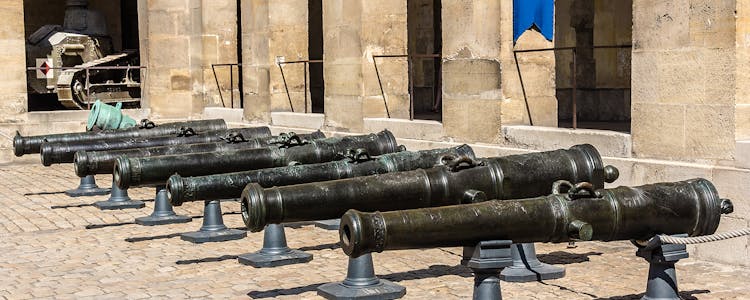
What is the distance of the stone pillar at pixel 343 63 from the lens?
608 inches

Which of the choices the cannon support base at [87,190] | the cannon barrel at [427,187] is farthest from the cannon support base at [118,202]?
the cannon barrel at [427,187]

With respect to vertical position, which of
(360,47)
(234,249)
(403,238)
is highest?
(360,47)

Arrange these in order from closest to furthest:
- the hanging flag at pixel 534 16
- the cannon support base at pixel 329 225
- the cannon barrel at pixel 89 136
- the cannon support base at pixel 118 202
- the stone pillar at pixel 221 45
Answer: the cannon support base at pixel 329 225, the hanging flag at pixel 534 16, the cannon support base at pixel 118 202, the cannon barrel at pixel 89 136, the stone pillar at pixel 221 45

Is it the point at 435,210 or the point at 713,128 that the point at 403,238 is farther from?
the point at 713,128

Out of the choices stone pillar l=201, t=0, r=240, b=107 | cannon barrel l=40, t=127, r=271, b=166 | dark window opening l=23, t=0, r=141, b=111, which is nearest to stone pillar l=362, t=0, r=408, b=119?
cannon barrel l=40, t=127, r=271, b=166

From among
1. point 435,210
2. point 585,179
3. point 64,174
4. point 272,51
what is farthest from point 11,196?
point 435,210

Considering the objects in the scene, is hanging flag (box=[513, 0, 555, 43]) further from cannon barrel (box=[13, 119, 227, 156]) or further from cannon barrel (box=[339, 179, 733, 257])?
cannon barrel (box=[339, 179, 733, 257])

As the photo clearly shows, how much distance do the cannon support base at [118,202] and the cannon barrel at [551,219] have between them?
26.1ft

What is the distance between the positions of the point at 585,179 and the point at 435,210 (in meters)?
2.49

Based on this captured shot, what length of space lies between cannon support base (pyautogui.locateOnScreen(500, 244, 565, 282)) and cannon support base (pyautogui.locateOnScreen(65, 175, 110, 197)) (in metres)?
8.08

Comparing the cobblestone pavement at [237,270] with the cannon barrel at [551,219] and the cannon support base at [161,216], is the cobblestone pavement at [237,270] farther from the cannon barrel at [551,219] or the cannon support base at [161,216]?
the cannon barrel at [551,219]

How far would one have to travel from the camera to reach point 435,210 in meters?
6.36

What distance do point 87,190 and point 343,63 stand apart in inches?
150

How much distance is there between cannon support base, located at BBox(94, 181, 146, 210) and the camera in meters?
13.8
